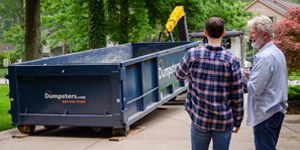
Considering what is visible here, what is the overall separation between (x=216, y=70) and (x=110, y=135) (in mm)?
4110

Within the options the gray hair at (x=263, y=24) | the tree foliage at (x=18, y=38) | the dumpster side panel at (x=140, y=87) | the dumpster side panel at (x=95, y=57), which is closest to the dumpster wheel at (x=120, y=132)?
the dumpster side panel at (x=140, y=87)

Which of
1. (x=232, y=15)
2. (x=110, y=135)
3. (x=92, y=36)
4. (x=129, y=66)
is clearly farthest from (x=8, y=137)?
(x=232, y=15)

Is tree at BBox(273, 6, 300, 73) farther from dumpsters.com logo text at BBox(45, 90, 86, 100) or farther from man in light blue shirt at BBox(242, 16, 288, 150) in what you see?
man in light blue shirt at BBox(242, 16, 288, 150)

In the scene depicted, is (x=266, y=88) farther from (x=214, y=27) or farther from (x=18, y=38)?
(x=18, y=38)

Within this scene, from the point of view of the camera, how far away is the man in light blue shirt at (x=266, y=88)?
285 cm

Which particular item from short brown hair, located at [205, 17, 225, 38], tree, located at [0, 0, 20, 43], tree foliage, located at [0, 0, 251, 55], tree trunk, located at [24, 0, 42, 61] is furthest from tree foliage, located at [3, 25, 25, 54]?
short brown hair, located at [205, 17, 225, 38]

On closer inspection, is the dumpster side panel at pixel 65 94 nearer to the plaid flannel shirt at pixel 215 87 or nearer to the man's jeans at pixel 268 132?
the plaid flannel shirt at pixel 215 87

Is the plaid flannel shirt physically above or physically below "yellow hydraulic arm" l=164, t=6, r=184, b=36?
below

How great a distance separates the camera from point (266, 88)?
2.88 m

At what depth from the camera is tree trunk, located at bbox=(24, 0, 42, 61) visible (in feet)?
38.4

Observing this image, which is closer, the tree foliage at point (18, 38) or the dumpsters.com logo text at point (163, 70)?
the dumpsters.com logo text at point (163, 70)

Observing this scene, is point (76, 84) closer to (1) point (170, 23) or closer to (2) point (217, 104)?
(2) point (217, 104)

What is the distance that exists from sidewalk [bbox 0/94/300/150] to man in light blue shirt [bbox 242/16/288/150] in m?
2.45

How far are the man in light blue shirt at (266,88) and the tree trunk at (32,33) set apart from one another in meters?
10.1
